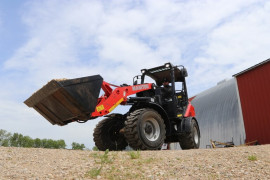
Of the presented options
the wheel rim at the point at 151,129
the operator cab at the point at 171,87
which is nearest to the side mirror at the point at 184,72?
the operator cab at the point at 171,87

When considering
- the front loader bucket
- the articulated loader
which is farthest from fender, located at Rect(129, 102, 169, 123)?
the front loader bucket

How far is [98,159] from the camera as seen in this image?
491 cm

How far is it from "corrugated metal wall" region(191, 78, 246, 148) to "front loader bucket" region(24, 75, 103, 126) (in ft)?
43.5

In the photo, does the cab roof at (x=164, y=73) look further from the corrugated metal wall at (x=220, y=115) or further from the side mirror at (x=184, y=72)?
the corrugated metal wall at (x=220, y=115)

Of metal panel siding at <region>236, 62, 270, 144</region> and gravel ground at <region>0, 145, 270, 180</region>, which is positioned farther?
metal panel siding at <region>236, 62, 270, 144</region>

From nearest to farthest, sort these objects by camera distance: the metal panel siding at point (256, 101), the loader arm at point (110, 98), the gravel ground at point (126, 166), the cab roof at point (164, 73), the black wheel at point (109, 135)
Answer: the gravel ground at point (126, 166) < the loader arm at point (110, 98) < the black wheel at point (109, 135) < the cab roof at point (164, 73) < the metal panel siding at point (256, 101)

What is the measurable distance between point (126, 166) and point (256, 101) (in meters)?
11.4

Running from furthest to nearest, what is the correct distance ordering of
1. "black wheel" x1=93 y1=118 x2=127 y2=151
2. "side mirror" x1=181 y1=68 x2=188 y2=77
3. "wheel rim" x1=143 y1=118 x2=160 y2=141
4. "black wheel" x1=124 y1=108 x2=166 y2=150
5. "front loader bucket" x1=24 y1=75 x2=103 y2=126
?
"side mirror" x1=181 y1=68 x2=188 y2=77 → "black wheel" x1=93 y1=118 x2=127 y2=151 → "wheel rim" x1=143 y1=118 x2=160 y2=141 → "black wheel" x1=124 y1=108 x2=166 y2=150 → "front loader bucket" x1=24 y1=75 x2=103 y2=126

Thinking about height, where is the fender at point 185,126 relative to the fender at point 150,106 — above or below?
below

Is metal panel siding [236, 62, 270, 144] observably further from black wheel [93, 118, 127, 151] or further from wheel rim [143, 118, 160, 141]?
black wheel [93, 118, 127, 151]

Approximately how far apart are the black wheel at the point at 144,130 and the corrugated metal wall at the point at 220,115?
11.3 meters

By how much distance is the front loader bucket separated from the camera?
593 centimetres

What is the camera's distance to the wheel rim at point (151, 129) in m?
7.18

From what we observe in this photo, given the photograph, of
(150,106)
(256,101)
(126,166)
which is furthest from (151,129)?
(256,101)
